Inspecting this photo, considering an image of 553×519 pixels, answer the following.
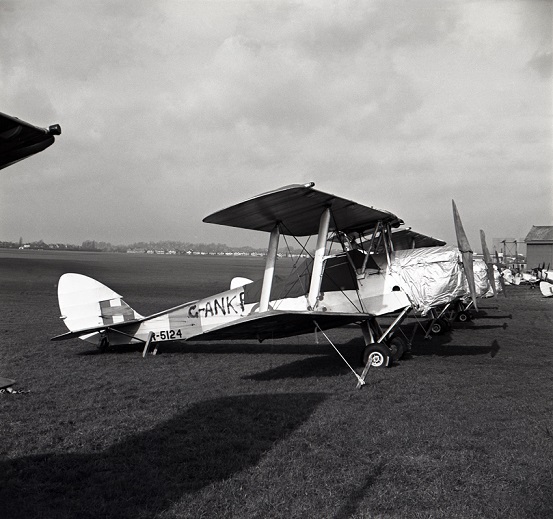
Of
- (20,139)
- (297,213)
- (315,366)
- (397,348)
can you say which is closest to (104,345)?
(315,366)

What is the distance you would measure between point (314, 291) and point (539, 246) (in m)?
49.8

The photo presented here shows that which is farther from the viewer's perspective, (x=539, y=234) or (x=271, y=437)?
(x=539, y=234)

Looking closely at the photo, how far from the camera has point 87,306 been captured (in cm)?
936

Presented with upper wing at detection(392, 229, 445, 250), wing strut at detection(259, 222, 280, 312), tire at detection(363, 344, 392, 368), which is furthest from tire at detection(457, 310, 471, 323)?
wing strut at detection(259, 222, 280, 312)

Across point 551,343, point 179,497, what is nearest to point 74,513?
point 179,497

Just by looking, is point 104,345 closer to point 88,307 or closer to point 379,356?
point 88,307

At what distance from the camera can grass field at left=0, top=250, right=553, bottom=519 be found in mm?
3352

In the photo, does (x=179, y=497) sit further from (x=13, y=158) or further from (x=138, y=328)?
(x=138, y=328)

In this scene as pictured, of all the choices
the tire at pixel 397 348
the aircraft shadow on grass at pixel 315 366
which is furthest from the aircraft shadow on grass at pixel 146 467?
the tire at pixel 397 348

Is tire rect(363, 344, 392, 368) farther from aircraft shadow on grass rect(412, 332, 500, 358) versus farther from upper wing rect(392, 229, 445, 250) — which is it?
upper wing rect(392, 229, 445, 250)

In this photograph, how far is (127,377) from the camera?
733 cm

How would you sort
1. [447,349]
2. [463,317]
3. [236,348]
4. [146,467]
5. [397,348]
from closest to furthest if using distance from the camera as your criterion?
[146,467] < [397,348] < [236,348] < [447,349] < [463,317]

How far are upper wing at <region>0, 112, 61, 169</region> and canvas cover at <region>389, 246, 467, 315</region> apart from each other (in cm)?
722

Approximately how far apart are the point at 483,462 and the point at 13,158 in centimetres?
405
